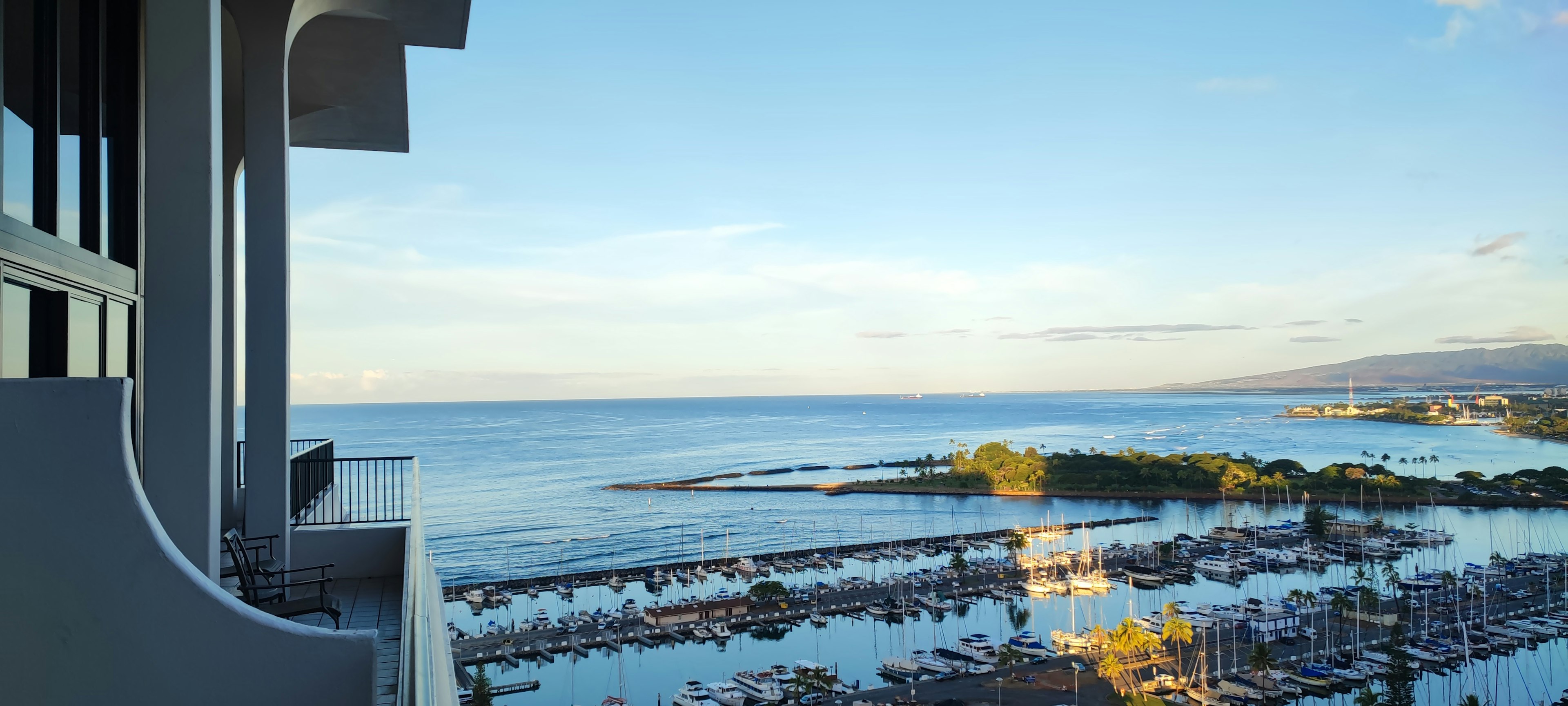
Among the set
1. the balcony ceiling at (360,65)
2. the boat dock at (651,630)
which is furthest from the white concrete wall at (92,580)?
the boat dock at (651,630)

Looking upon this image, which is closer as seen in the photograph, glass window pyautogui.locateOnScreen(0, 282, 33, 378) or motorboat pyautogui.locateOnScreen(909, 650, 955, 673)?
glass window pyautogui.locateOnScreen(0, 282, 33, 378)

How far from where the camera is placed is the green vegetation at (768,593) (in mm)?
37094

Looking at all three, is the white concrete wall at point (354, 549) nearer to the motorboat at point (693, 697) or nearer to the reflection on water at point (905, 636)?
the motorboat at point (693, 697)

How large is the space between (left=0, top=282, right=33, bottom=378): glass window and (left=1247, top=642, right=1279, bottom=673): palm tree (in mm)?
30765

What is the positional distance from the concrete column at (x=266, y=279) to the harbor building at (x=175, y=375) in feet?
0.05

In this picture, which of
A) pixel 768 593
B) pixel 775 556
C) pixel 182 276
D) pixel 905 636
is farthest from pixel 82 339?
pixel 775 556

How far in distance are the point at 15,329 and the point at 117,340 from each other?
0.94 metres

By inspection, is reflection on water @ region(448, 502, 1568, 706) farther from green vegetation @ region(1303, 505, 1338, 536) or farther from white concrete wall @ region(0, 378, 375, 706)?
white concrete wall @ region(0, 378, 375, 706)

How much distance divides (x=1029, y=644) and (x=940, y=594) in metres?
7.99

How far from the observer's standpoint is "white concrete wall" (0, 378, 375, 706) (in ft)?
7.17

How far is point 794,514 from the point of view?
57.5 m

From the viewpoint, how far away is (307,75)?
6926 mm

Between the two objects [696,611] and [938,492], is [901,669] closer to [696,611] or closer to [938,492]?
[696,611]

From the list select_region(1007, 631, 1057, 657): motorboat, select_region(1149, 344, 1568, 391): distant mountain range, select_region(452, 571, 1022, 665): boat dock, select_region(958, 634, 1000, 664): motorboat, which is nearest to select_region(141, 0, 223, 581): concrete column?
select_region(958, 634, 1000, 664): motorboat
